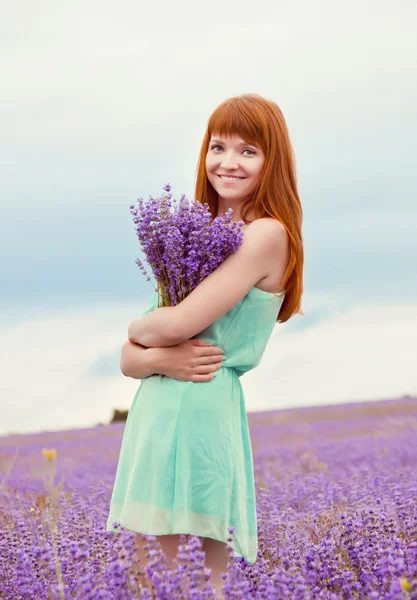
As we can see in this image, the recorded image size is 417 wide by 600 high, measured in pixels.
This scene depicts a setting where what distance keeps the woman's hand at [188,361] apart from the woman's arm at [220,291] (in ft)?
0.14

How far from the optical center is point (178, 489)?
315 centimetres

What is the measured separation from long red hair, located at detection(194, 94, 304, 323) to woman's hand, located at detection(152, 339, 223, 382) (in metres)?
0.48

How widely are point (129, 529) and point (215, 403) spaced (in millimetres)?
585

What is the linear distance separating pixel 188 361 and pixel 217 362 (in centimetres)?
14

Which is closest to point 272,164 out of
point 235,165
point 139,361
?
point 235,165

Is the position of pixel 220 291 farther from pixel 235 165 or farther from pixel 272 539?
pixel 272 539

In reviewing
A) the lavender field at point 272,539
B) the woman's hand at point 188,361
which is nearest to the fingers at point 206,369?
the woman's hand at point 188,361

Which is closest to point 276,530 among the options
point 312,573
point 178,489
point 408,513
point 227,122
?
point 408,513

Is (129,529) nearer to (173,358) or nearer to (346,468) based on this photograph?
(173,358)

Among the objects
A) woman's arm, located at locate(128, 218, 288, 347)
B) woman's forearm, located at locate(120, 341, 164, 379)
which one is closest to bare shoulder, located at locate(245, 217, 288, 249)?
woman's arm, located at locate(128, 218, 288, 347)

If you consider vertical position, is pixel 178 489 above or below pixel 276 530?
above

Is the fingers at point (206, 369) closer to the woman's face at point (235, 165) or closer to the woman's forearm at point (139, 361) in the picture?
the woman's forearm at point (139, 361)

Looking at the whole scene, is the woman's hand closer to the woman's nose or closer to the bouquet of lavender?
the bouquet of lavender

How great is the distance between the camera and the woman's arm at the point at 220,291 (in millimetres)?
3141
